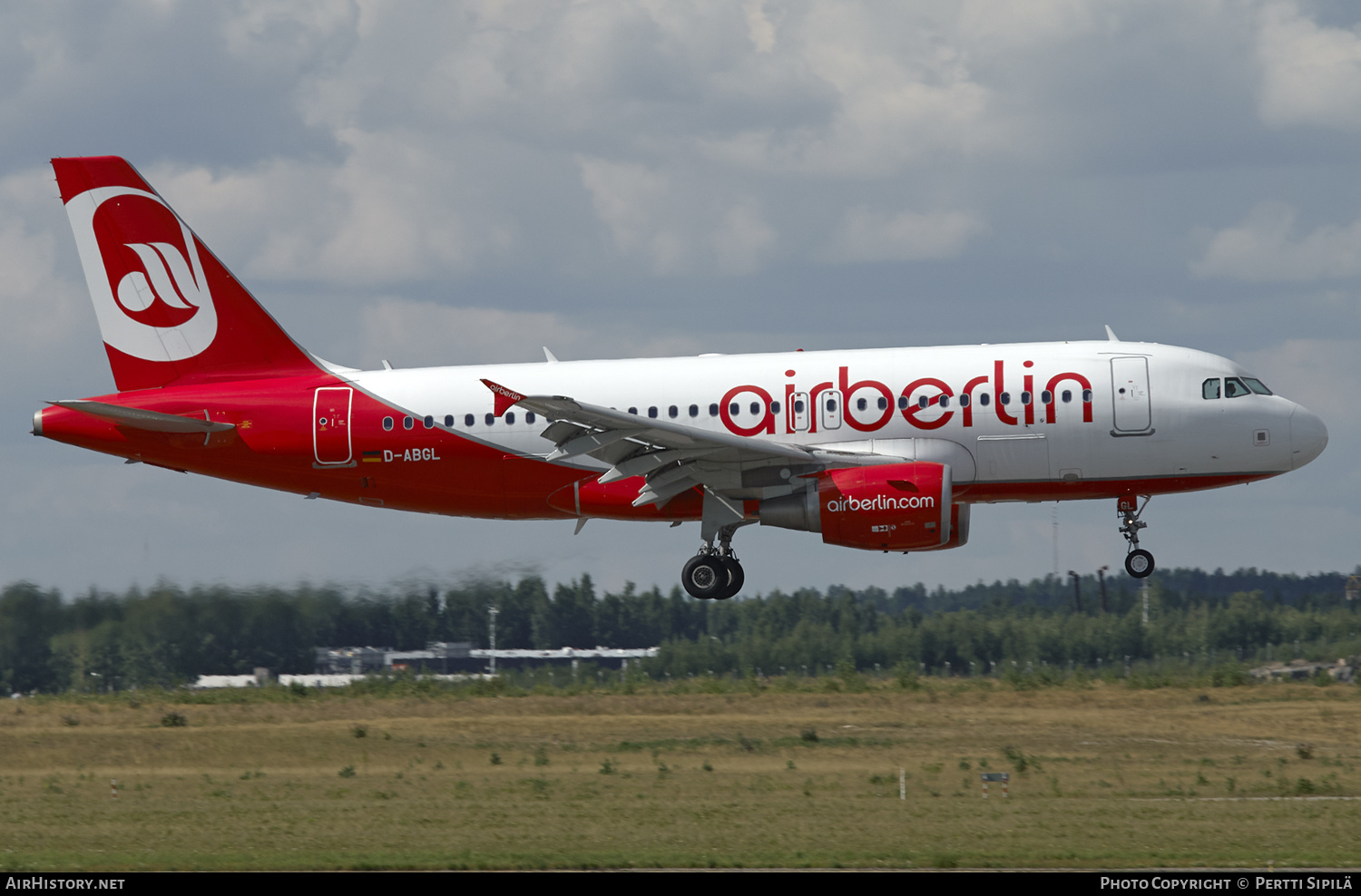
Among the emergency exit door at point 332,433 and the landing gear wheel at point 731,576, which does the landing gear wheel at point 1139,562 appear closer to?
the landing gear wheel at point 731,576

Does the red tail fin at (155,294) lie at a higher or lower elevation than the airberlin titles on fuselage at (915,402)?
higher

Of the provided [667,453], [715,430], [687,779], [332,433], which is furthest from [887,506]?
[332,433]

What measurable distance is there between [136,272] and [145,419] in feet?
12.9

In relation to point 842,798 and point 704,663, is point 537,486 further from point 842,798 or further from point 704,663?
point 704,663

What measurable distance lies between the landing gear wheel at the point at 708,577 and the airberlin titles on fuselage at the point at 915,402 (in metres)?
2.85

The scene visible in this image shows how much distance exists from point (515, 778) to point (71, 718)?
16.9 metres

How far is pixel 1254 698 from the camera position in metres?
44.3

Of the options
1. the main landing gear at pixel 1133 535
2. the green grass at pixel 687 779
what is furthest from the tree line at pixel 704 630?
the main landing gear at pixel 1133 535

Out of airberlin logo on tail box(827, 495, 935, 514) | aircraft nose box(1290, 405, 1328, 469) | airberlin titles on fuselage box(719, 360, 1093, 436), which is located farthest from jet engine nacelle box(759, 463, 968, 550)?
aircraft nose box(1290, 405, 1328, 469)

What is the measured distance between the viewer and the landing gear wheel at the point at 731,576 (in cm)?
3347

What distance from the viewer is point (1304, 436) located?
32062 mm

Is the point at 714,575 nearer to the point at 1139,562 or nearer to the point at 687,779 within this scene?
the point at 687,779

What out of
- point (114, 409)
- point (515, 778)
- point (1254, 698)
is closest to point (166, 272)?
point (114, 409)

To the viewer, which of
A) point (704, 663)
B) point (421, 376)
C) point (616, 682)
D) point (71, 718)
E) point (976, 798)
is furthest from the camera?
point (704, 663)
